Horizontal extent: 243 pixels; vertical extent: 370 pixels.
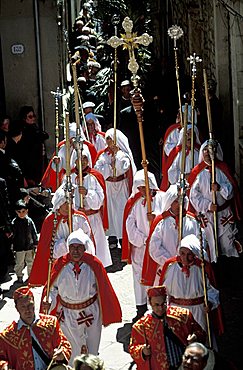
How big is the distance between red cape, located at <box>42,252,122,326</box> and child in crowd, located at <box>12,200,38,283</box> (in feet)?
10.7

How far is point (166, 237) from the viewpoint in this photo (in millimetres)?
10422

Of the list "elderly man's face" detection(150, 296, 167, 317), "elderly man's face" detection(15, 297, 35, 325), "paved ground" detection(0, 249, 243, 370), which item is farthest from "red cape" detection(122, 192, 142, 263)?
"elderly man's face" detection(15, 297, 35, 325)

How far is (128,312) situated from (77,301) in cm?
227

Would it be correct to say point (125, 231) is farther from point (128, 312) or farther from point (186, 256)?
point (186, 256)

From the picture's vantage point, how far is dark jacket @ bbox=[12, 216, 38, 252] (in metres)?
12.7

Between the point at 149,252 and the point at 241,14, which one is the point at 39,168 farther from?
the point at 149,252

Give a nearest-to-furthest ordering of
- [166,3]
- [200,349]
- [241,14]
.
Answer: [200,349], [241,14], [166,3]

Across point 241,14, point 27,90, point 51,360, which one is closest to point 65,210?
point 51,360

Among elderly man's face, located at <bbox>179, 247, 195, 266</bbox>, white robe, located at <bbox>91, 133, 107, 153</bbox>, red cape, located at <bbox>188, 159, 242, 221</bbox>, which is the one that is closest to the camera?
elderly man's face, located at <bbox>179, 247, 195, 266</bbox>

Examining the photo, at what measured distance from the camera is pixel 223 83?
1795 centimetres

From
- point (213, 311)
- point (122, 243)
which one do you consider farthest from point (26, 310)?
point (122, 243)

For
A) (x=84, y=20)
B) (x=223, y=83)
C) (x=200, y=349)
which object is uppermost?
(x=84, y=20)

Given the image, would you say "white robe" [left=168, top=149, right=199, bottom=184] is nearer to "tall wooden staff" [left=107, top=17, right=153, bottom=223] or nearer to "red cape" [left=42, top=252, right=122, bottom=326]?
"tall wooden staff" [left=107, top=17, right=153, bottom=223]

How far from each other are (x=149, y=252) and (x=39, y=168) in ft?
19.1
